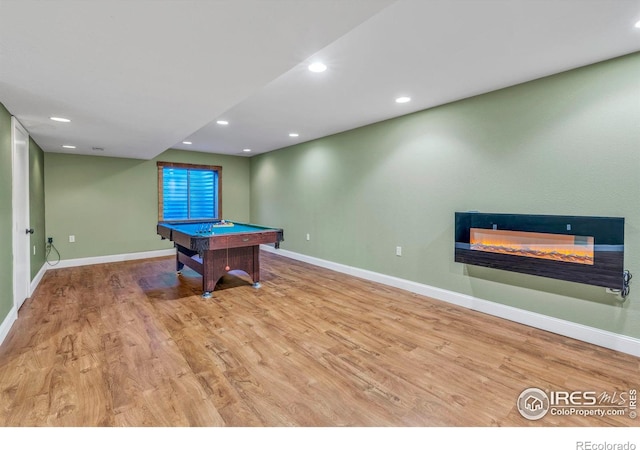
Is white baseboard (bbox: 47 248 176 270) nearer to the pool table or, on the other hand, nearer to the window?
the window

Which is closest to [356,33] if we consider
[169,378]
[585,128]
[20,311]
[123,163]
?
[585,128]

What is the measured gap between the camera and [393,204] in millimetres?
4293

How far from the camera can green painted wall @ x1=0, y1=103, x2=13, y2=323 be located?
2.72 m

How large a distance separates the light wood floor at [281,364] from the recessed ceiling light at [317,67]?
237 cm

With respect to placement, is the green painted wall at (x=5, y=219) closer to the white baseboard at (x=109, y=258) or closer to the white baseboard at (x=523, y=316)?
the white baseboard at (x=109, y=258)

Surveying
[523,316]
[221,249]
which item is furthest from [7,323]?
[523,316]

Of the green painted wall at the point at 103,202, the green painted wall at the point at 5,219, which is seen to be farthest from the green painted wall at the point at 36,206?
the green painted wall at the point at 5,219

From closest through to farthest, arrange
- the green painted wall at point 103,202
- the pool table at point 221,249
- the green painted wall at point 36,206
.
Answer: the pool table at point 221,249 < the green painted wall at point 36,206 < the green painted wall at point 103,202

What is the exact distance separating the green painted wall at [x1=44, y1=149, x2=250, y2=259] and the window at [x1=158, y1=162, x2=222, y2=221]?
14 centimetres

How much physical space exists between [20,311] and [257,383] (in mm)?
3111

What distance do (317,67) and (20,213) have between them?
367 cm

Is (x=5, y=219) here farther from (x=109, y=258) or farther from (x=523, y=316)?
(x=523, y=316)

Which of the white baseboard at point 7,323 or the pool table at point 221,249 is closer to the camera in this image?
the white baseboard at point 7,323

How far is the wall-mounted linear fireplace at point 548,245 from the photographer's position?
251 cm
